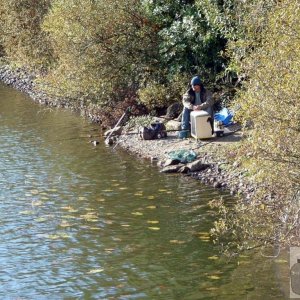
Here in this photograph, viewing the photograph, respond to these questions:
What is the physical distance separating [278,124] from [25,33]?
23.8 metres

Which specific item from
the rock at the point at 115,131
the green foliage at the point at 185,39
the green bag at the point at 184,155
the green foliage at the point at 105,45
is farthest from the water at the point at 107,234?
the green foliage at the point at 185,39

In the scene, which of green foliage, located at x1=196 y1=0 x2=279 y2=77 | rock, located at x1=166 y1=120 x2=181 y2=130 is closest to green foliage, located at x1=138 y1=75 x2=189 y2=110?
rock, located at x1=166 y1=120 x2=181 y2=130

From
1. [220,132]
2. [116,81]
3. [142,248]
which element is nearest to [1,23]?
[116,81]

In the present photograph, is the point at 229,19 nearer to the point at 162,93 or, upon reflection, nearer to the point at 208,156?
the point at 208,156

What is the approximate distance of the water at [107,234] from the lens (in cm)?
1160

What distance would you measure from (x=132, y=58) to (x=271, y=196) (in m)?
12.3

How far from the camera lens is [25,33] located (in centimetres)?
3278

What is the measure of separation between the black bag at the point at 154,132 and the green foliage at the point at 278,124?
9258mm

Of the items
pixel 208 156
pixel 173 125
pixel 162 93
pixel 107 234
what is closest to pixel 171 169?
pixel 208 156

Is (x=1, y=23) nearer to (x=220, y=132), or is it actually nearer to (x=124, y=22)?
(x=124, y=22)

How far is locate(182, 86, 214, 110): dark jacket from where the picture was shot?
19.7 meters

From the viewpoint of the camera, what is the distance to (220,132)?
1958 centimetres

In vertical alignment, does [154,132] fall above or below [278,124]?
below

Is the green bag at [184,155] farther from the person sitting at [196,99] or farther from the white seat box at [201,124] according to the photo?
the person sitting at [196,99]
